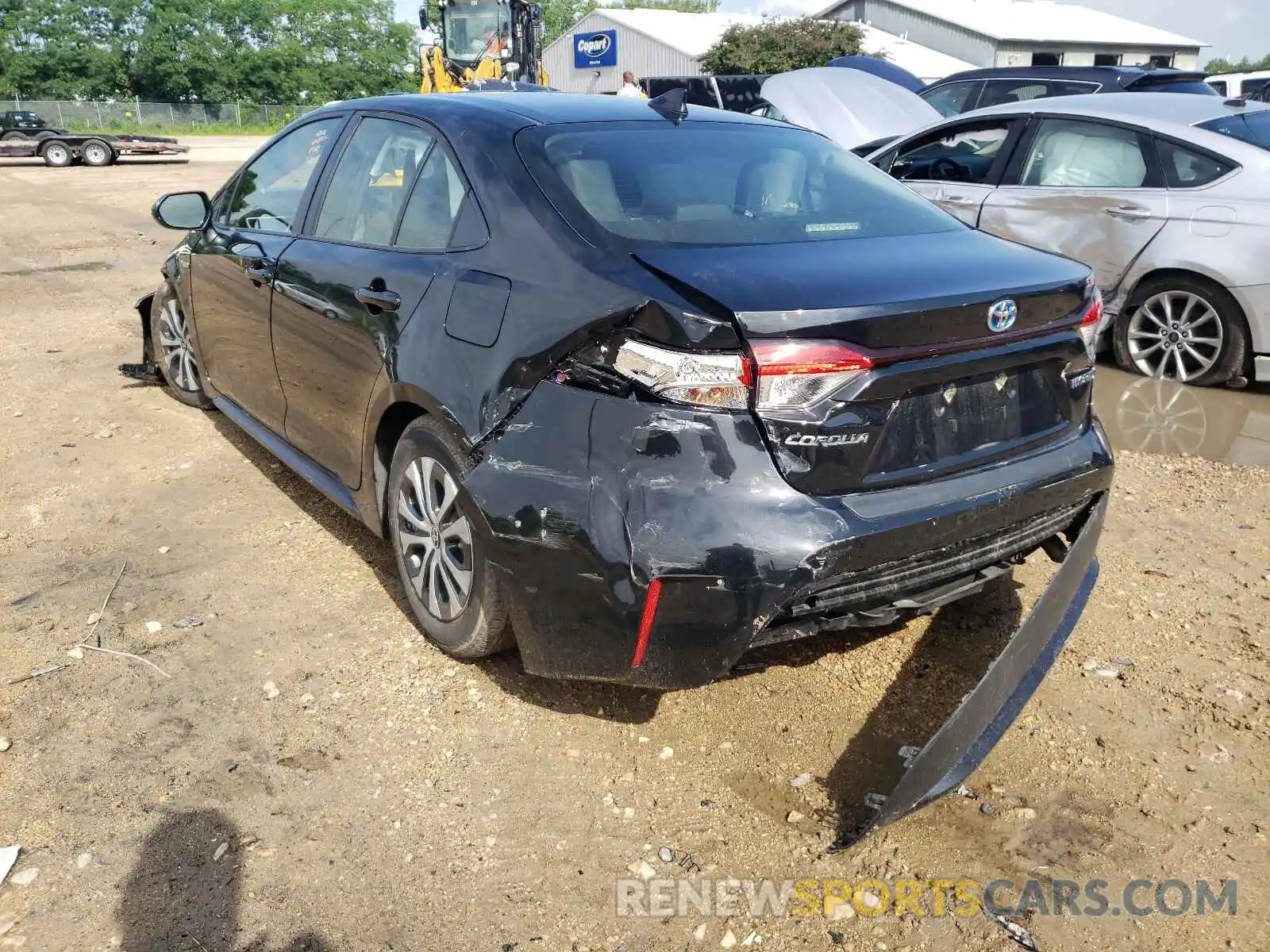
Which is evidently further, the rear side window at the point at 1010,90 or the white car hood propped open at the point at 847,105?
the rear side window at the point at 1010,90

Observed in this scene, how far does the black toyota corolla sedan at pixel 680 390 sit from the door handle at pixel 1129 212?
11.0ft

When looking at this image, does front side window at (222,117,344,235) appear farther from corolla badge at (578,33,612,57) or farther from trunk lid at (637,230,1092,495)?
corolla badge at (578,33,612,57)

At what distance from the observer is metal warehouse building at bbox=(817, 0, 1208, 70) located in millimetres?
43125

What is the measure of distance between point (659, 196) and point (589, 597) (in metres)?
1.22

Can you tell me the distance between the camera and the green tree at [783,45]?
3800 centimetres

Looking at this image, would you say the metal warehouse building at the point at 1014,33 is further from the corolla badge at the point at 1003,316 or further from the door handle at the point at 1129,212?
the corolla badge at the point at 1003,316

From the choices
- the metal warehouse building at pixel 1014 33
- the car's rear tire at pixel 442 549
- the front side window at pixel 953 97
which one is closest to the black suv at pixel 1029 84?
the front side window at pixel 953 97

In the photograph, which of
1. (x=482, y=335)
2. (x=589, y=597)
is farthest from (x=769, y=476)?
(x=482, y=335)

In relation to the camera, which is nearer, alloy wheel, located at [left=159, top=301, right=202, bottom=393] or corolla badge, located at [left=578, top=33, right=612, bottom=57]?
alloy wheel, located at [left=159, top=301, right=202, bottom=393]

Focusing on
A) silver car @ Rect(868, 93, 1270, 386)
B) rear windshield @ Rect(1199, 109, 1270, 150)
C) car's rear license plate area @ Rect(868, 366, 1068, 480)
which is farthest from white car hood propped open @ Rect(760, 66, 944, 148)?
car's rear license plate area @ Rect(868, 366, 1068, 480)

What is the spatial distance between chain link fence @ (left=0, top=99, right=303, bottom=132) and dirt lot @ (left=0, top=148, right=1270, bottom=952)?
160ft

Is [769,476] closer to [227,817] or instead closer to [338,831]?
[338,831]

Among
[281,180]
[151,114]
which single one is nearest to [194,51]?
[151,114]

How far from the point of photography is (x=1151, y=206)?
6129 mm
